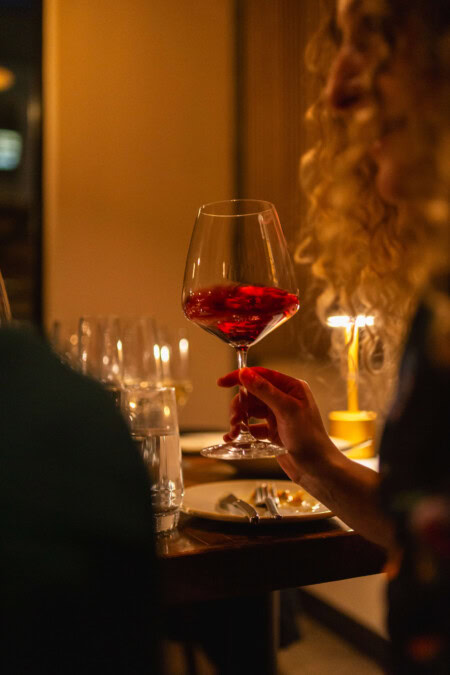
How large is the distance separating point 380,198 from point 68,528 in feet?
2.64

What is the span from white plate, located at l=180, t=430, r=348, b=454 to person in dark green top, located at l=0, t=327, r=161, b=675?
3.01 feet

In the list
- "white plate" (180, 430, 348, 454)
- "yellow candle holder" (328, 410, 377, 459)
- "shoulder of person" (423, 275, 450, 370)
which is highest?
"shoulder of person" (423, 275, 450, 370)

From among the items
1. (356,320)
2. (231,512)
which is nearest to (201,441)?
(356,320)

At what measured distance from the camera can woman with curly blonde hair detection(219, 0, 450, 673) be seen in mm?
349

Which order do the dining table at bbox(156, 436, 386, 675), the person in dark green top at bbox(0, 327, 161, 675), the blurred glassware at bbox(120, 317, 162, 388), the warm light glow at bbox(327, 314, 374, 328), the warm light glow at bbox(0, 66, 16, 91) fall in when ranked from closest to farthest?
1. the person in dark green top at bbox(0, 327, 161, 675)
2. the dining table at bbox(156, 436, 386, 675)
3. the warm light glow at bbox(327, 314, 374, 328)
4. the blurred glassware at bbox(120, 317, 162, 388)
5. the warm light glow at bbox(0, 66, 16, 91)

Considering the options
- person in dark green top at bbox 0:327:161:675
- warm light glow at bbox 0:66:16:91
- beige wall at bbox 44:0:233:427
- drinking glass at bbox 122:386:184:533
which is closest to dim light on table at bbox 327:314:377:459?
drinking glass at bbox 122:386:184:533

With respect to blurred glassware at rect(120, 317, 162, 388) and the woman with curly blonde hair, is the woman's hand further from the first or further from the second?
blurred glassware at rect(120, 317, 162, 388)

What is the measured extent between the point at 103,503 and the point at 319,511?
1.86ft

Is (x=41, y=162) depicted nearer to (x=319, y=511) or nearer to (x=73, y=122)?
(x=73, y=122)

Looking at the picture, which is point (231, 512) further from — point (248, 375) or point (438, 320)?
point (438, 320)

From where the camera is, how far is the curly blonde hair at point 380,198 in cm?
43

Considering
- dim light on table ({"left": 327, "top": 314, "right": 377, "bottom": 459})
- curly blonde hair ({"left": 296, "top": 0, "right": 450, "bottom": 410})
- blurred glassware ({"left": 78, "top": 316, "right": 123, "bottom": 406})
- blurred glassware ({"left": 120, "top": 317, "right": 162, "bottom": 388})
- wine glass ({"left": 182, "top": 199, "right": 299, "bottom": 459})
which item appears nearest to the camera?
curly blonde hair ({"left": 296, "top": 0, "right": 450, "bottom": 410})

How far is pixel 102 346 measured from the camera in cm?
151

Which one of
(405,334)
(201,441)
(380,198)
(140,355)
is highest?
(380,198)
